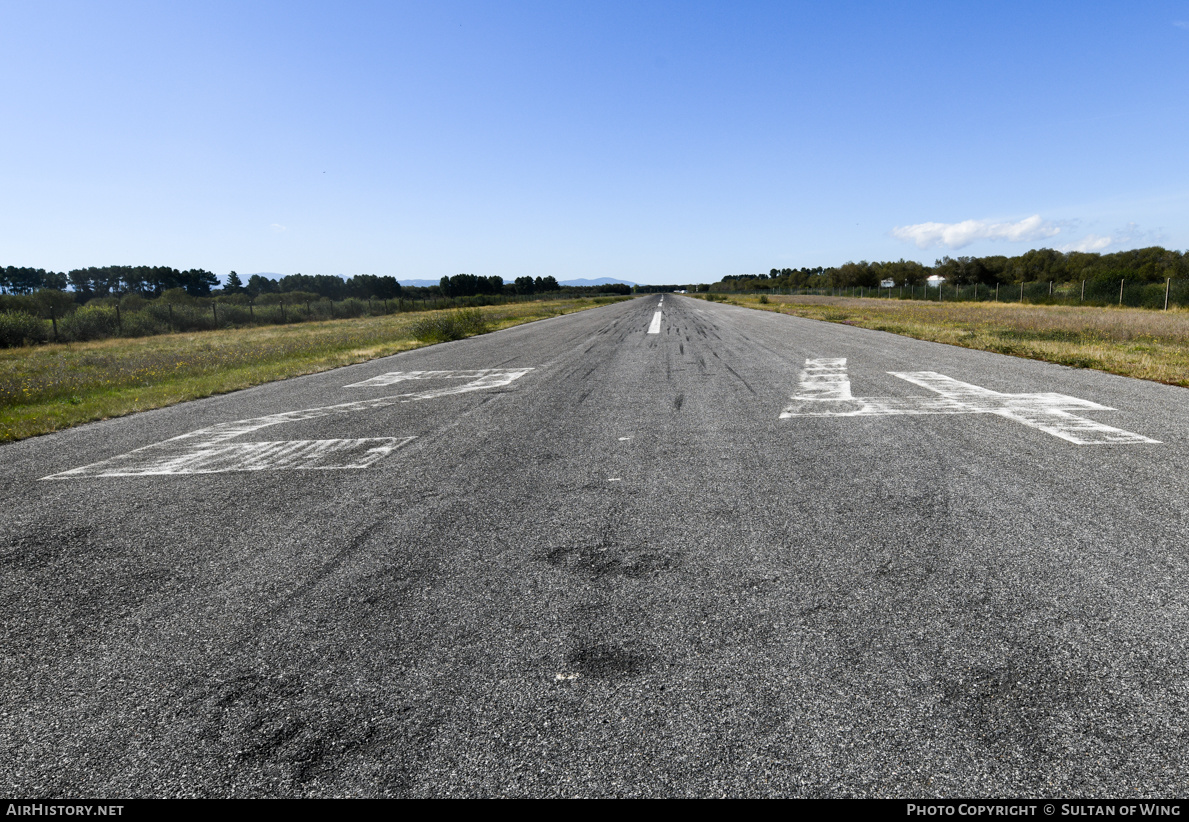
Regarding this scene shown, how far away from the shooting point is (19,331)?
86.9 ft

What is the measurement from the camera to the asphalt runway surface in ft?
6.44

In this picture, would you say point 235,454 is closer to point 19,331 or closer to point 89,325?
point 19,331

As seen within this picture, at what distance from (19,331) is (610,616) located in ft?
115

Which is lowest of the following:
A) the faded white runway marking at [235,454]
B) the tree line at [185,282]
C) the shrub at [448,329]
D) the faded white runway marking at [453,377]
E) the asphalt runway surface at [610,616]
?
the asphalt runway surface at [610,616]

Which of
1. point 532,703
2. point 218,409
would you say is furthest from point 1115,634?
point 218,409

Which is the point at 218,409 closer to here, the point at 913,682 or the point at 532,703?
the point at 532,703

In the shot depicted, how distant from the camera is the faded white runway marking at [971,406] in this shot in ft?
19.1

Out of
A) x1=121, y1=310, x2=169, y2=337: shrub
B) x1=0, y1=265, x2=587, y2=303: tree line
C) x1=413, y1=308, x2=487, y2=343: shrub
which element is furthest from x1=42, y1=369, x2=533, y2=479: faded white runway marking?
x1=0, y1=265, x2=587, y2=303: tree line

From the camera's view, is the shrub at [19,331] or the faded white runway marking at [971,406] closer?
the faded white runway marking at [971,406]

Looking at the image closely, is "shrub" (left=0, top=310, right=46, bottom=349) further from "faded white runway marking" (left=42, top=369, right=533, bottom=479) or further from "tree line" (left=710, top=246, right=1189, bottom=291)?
"tree line" (left=710, top=246, right=1189, bottom=291)

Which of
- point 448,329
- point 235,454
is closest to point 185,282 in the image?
point 448,329

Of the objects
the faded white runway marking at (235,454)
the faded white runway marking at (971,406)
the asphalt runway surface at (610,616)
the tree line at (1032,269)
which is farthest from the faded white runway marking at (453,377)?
the tree line at (1032,269)

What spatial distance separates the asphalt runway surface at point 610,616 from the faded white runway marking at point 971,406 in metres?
0.14

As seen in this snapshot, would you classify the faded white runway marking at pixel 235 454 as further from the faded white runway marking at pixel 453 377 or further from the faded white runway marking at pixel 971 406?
the faded white runway marking at pixel 971 406
